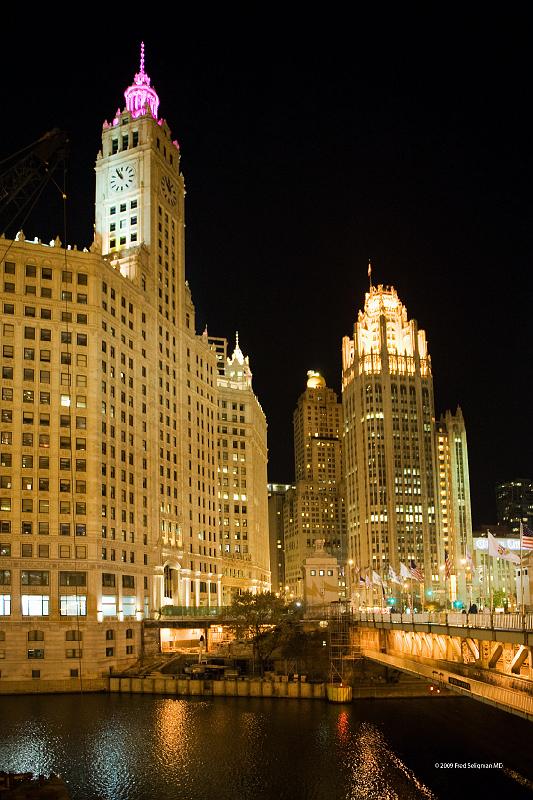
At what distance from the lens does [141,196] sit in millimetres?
164625

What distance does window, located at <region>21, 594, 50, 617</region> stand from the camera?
386ft

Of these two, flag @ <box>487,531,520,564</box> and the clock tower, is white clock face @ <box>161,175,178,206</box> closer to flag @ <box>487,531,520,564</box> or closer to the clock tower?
Answer: the clock tower

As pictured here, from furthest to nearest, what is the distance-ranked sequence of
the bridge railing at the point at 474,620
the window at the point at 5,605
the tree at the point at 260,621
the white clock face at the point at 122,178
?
the white clock face at the point at 122,178
the tree at the point at 260,621
the window at the point at 5,605
the bridge railing at the point at 474,620

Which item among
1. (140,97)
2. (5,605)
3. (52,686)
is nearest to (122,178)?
(140,97)

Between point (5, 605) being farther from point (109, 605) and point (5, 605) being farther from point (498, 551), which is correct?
point (498, 551)

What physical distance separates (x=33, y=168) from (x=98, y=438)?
40.4 metres

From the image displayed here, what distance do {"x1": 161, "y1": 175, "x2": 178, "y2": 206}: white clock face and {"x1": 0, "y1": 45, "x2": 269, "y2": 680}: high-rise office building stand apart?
92.5 inches

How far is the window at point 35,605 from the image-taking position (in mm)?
117750

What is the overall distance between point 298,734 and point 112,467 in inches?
2396

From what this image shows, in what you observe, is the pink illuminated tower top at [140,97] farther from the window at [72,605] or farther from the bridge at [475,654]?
the bridge at [475,654]

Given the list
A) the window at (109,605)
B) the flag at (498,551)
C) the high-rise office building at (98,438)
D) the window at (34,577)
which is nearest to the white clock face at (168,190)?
the high-rise office building at (98,438)

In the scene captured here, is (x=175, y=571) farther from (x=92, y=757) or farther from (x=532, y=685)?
(x=532, y=685)

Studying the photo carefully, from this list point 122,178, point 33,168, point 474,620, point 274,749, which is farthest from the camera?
point 122,178

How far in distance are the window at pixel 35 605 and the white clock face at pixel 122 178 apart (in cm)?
8381
